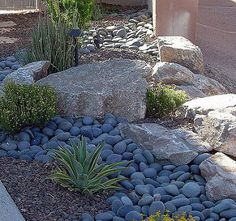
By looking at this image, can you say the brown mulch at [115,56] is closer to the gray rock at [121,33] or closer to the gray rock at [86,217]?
the gray rock at [121,33]

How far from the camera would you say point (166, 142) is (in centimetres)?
488

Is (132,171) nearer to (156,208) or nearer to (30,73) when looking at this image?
(156,208)

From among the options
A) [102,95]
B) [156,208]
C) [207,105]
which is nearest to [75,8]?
[102,95]

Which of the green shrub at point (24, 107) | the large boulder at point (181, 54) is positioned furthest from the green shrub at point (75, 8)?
the green shrub at point (24, 107)

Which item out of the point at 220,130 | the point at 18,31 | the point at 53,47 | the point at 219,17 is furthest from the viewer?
the point at 219,17

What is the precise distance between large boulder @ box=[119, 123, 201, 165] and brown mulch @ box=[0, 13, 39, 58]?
3864mm

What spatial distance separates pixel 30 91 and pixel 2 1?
24.2 feet

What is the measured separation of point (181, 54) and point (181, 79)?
2.16ft

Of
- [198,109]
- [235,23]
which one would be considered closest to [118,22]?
[235,23]

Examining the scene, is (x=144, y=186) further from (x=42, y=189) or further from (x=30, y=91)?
(x=30, y=91)

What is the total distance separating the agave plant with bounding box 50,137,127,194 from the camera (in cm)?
423

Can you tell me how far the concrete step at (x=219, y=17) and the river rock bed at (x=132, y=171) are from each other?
272 inches

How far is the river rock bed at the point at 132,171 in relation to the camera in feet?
13.5

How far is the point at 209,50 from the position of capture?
10094 mm
